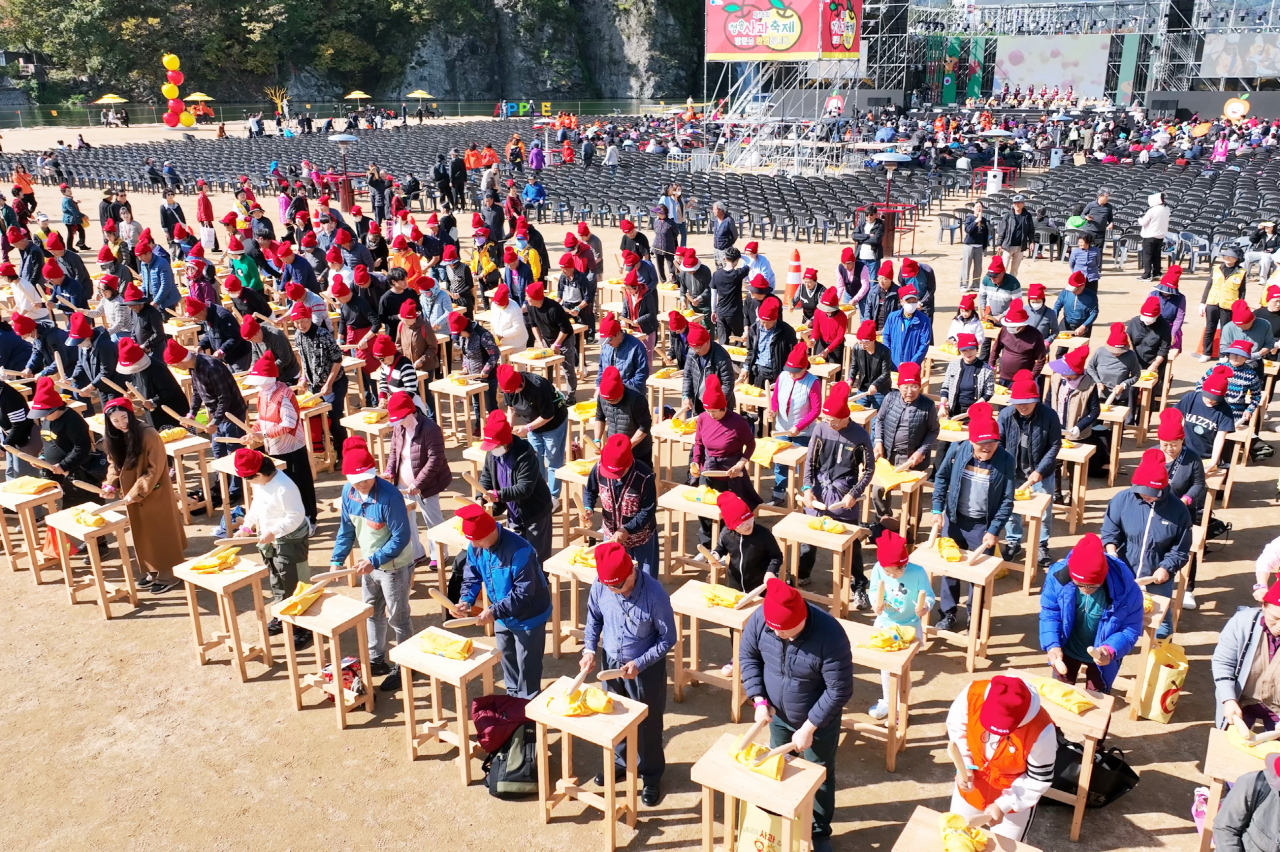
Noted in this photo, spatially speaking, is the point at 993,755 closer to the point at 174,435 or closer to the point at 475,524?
the point at 475,524

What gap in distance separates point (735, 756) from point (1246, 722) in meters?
2.71

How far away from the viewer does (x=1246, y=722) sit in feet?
16.7

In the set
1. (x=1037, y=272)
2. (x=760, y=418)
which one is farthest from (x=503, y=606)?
(x=1037, y=272)

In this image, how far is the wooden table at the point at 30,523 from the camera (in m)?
8.05

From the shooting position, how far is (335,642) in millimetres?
6066

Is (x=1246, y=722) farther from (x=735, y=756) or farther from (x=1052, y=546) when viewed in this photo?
(x=1052, y=546)

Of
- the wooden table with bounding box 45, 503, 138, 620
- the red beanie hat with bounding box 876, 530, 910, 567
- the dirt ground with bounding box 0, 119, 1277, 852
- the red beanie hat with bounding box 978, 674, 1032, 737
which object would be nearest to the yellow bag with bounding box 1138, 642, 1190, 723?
the dirt ground with bounding box 0, 119, 1277, 852

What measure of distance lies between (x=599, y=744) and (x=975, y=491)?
10.2 feet

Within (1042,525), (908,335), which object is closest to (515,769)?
(1042,525)

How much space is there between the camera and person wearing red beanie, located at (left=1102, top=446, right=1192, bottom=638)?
235 inches

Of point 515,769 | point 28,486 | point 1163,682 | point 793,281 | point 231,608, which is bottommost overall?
point 515,769

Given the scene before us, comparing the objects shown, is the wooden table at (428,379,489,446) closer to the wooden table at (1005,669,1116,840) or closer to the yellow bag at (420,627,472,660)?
the yellow bag at (420,627,472,660)

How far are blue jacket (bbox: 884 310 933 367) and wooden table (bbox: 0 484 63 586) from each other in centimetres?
764

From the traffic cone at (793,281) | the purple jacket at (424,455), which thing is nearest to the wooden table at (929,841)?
the purple jacket at (424,455)
